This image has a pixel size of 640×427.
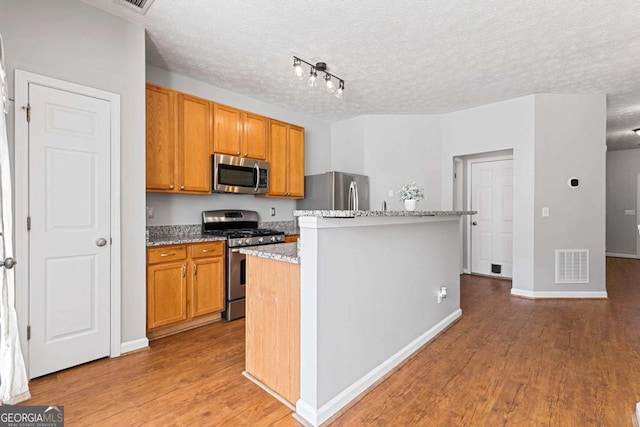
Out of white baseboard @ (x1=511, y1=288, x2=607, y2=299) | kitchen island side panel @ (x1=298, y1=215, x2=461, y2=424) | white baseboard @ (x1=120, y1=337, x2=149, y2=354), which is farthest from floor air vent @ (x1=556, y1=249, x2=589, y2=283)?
white baseboard @ (x1=120, y1=337, x2=149, y2=354)

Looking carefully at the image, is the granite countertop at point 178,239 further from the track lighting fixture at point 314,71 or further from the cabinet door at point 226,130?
the track lighting fixture at point 314,71

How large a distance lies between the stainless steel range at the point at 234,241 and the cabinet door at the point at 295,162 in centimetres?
89

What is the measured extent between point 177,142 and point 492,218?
5.03 meters

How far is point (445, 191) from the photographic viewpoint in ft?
16.8

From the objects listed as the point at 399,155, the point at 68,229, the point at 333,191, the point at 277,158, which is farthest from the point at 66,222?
the point at 399,155

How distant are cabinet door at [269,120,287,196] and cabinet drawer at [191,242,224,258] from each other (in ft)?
4.09

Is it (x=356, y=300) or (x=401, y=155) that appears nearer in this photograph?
(x=356, y=300)

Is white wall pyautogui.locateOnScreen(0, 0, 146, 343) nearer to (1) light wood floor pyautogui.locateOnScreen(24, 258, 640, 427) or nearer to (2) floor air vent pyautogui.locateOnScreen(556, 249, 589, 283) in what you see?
(1) light wood floor pyautogui.locateOnScreen(24, 258, 640, 427)

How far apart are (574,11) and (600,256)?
130 inches

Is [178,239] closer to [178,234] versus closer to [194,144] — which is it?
[178,234]

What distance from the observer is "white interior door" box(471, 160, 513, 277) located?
17.1ft

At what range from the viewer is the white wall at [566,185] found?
416 centimetres

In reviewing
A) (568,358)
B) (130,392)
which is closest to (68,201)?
(130,392)

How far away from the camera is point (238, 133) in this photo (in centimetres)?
380
